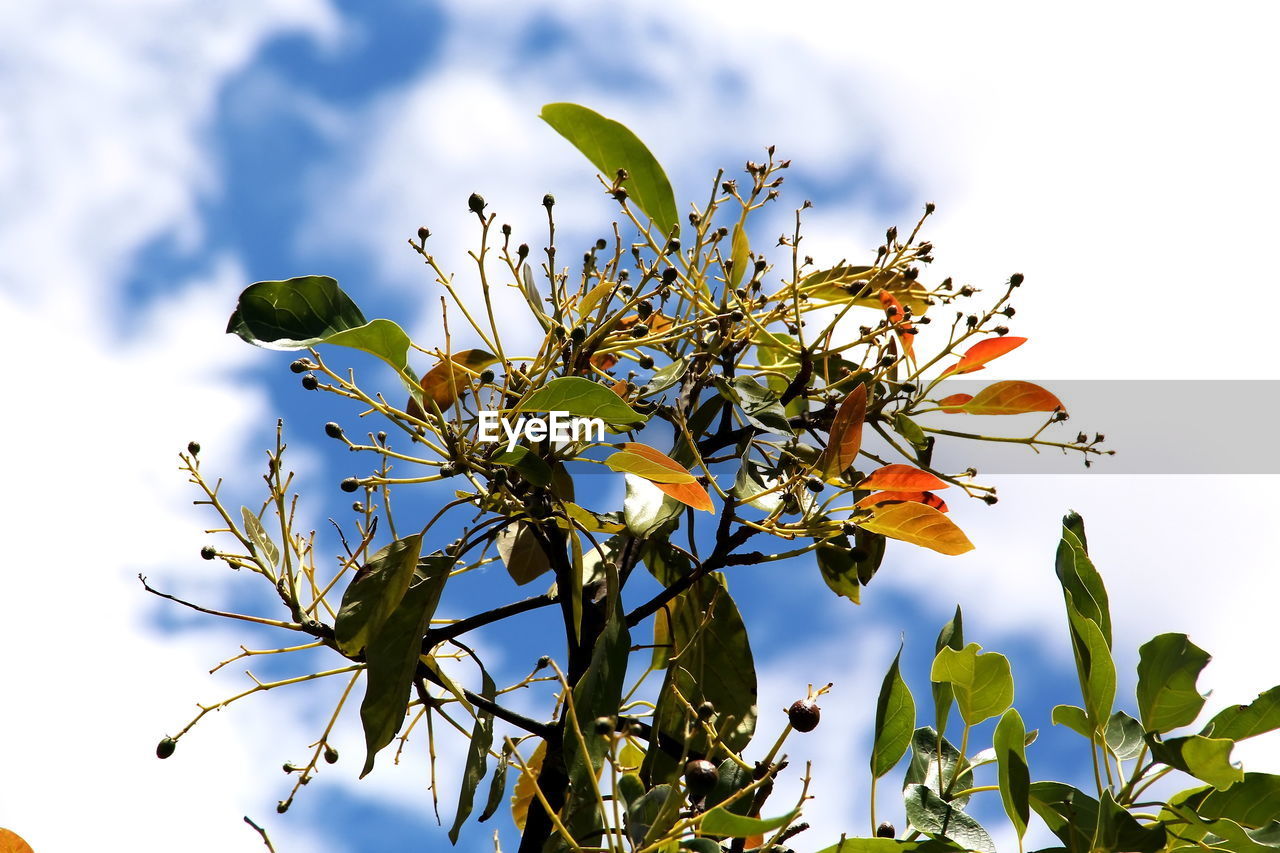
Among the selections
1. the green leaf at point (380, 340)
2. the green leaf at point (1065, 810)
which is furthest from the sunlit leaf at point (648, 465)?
the green leaf at point (1065, 810)

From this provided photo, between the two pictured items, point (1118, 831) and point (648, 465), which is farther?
point (648, 465)

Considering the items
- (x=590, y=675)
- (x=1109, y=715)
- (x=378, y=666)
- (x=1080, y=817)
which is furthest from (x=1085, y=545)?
(x=378, y=666)

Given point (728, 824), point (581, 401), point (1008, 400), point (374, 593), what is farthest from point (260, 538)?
point (1008, 400)

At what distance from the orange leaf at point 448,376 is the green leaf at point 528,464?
0.29 meters

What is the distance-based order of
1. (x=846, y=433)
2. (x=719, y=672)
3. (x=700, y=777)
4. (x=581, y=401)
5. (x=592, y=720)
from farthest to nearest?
(x=719, y=672) < (x=846, y=433) < (x=581, y=401) < (x=592, y=720) < (x=700, y=777)

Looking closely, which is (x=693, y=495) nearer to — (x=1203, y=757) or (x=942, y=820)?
(x=942, y=820)

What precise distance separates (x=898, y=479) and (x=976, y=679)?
288 millimetres

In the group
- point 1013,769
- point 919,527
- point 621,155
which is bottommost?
point 1013,769

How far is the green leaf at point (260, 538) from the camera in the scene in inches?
63.7

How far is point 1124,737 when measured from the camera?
51.4 inches

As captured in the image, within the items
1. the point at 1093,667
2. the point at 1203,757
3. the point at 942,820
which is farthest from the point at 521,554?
the point at 1203,757

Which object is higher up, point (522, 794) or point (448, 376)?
point (448, 376)

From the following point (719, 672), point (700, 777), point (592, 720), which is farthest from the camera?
point (719, 672)

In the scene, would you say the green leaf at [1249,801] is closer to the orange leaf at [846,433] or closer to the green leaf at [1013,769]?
the green leaf at [1013,769]
